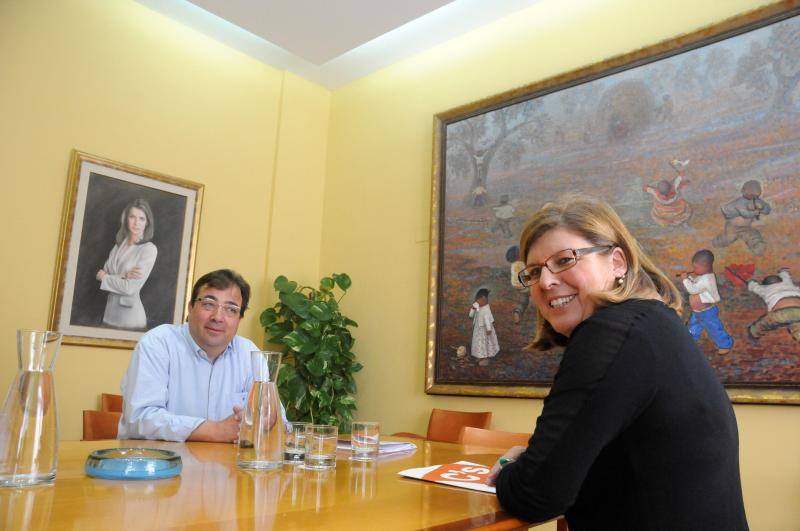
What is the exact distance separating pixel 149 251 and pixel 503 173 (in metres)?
2.84

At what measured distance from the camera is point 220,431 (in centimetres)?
225

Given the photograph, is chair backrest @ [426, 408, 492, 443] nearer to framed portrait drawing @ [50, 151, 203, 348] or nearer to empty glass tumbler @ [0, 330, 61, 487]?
framed portrait drawing @ [50, 151, 203, 348]

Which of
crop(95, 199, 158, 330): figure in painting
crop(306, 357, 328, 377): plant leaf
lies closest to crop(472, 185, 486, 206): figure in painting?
crop(306, 357, 328, 377): plant leaf

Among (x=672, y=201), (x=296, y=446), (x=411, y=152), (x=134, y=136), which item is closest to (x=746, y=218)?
(x=672, y=201)

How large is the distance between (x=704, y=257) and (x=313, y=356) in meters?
3.03

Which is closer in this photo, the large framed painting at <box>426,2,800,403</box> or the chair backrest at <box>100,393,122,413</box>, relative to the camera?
the large framed painting at <box>426,2,800,403</box>

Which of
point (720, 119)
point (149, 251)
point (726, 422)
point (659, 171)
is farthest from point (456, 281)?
point (726, 422)

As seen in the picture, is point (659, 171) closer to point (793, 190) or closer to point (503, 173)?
point (793, 190)

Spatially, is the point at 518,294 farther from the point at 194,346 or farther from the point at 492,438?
the point at 194,346

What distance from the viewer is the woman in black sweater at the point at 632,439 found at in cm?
116

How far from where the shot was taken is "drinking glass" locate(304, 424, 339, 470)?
1.56m

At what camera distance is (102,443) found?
1994mm

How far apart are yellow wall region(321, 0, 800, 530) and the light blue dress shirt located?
83.2 inches

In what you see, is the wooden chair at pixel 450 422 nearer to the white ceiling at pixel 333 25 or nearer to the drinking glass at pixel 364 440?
the drinking glass at pixel 364 440
